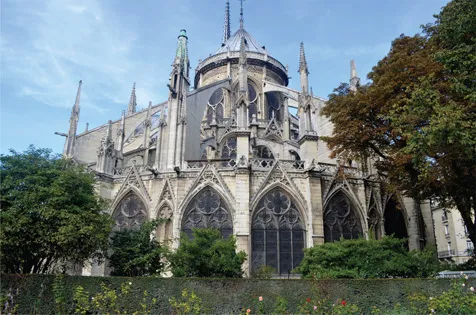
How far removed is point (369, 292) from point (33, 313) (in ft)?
32.7

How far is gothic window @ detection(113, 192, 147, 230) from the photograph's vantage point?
22109 millimetres

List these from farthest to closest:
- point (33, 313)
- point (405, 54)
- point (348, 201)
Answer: point (348, 201), point (405, 54), point (33, 313)

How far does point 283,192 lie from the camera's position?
70.9 feet

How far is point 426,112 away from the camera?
545 inches

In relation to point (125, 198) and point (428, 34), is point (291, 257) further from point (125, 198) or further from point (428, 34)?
point (428, 34)

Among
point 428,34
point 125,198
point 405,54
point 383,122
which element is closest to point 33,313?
point 125,198

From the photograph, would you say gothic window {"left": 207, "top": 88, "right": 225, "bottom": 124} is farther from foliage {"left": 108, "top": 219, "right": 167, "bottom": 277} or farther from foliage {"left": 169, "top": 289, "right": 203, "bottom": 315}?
foliage {"left": 169, "top": 289, "right": 203, "bottom": 315}

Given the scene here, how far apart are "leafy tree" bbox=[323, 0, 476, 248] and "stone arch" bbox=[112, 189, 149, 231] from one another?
11.1 m

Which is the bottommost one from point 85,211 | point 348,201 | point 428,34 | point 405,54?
point 85,211

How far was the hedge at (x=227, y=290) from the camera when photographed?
38.2 feet

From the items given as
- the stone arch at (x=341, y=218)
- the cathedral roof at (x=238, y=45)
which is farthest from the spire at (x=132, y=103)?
the stone arch at (x=341, y=218)

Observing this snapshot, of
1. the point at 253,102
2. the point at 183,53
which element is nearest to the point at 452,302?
the point at 183,53

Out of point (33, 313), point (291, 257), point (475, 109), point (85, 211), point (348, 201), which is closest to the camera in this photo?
point (33, 313)

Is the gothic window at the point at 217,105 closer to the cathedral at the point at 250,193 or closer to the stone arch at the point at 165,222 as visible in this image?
the cathedral at the point at 250,193
